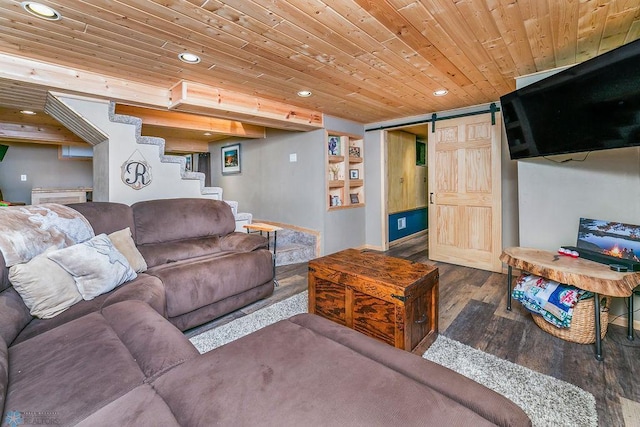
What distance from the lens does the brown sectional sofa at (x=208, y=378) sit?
0.79 metres

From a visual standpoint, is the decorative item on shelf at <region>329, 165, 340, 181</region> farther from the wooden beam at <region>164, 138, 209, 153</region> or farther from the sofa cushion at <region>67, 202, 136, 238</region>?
the wooden beam at <region>164, 138, 209, 153</region>

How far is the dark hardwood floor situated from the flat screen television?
4.50 feet

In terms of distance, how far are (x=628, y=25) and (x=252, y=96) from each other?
3135mm

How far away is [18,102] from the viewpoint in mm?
2941

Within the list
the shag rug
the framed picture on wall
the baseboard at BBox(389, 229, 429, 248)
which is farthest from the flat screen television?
the framed picture on wall

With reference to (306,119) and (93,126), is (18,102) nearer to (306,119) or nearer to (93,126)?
(93,126)

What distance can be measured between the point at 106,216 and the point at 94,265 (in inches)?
26.8

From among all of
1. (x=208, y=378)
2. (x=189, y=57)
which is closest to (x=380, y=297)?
(x=208, y=378)

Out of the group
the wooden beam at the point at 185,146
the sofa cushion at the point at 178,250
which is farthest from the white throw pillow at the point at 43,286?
the wooden beam at the point at 185,146

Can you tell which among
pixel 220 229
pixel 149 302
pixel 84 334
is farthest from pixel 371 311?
pixel 220 229

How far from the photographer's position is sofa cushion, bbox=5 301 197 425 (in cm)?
89

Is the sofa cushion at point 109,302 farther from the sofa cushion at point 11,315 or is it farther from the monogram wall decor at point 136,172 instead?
the monogram wall decor at point 136,172

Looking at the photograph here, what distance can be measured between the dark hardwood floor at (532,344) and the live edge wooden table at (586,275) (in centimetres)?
13

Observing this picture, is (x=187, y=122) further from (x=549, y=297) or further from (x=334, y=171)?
(x=549, y=297)
